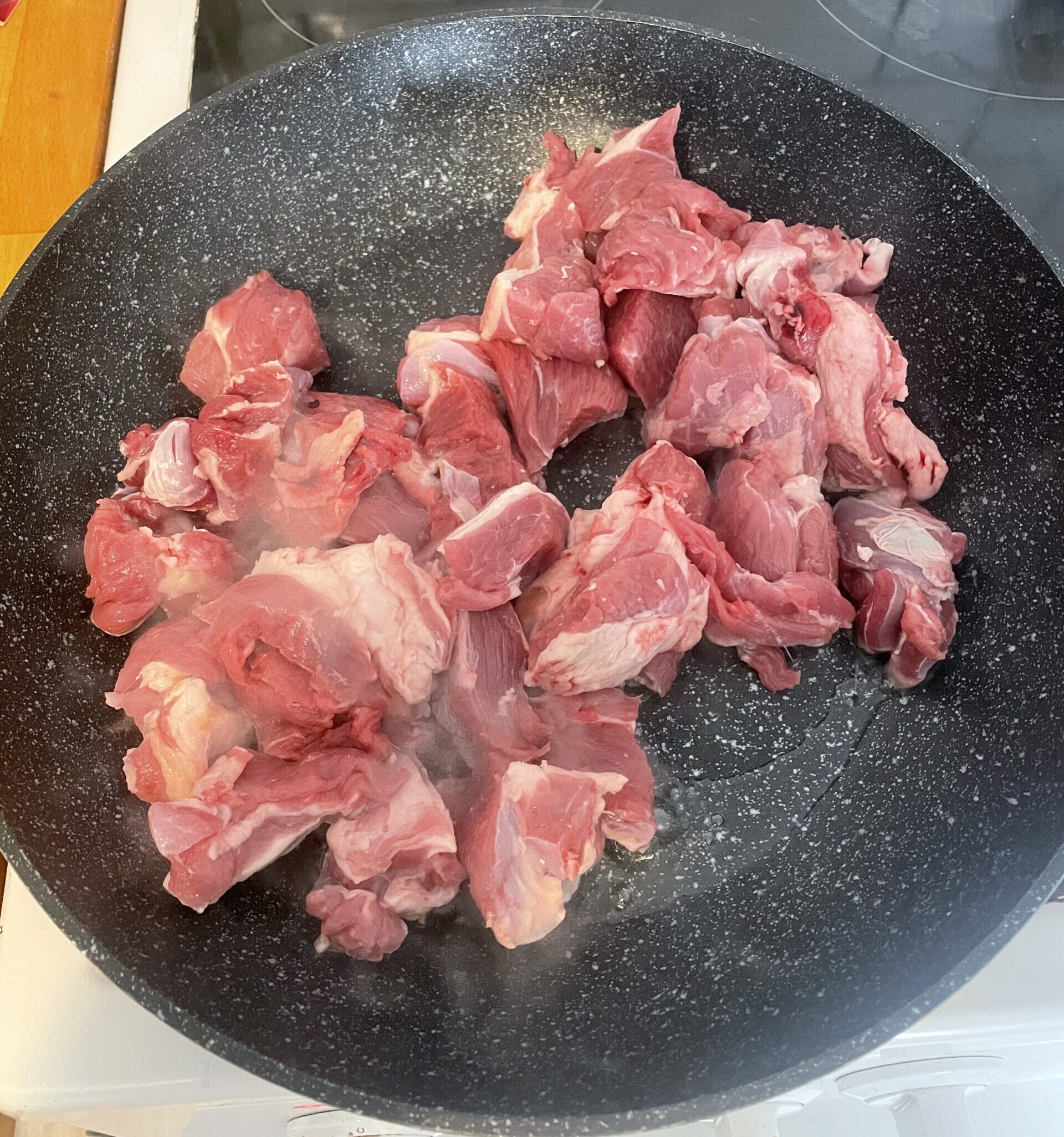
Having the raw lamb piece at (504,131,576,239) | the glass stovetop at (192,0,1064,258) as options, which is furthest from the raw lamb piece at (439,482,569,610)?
the glass stovetop at (192,0,1064,258)

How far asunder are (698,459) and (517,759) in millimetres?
747

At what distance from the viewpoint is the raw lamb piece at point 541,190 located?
1.92 m

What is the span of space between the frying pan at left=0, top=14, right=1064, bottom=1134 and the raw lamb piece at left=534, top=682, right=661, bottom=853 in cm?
12

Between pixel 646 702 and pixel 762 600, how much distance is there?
0.30m

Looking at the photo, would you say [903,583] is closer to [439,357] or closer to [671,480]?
[671,480]

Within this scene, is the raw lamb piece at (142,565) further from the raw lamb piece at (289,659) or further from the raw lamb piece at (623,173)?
the raw lamb piece at (623,173)

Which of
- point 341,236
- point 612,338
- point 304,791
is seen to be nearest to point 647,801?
point 304,791

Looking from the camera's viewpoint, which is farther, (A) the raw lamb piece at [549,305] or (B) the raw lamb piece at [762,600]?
(A) the raw lamb piece at [549,305]

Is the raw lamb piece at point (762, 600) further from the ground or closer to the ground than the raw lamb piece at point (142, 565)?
closer to the ground

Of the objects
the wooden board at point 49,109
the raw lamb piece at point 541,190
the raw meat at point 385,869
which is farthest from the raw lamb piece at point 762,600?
the wooden board at point 49,109

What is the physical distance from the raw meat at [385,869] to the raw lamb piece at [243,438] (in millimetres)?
601

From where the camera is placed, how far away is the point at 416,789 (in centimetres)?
149

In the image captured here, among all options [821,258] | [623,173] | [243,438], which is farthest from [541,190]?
[243,438]

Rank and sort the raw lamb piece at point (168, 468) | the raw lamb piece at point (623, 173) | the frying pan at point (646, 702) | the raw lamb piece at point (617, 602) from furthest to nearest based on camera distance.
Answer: the raw lamb piece at point (623, 173) < the raw lamb piece at point (168, 468) < the raw lamb piece at point (617, 602) < the frying pan at point (646, 702)
